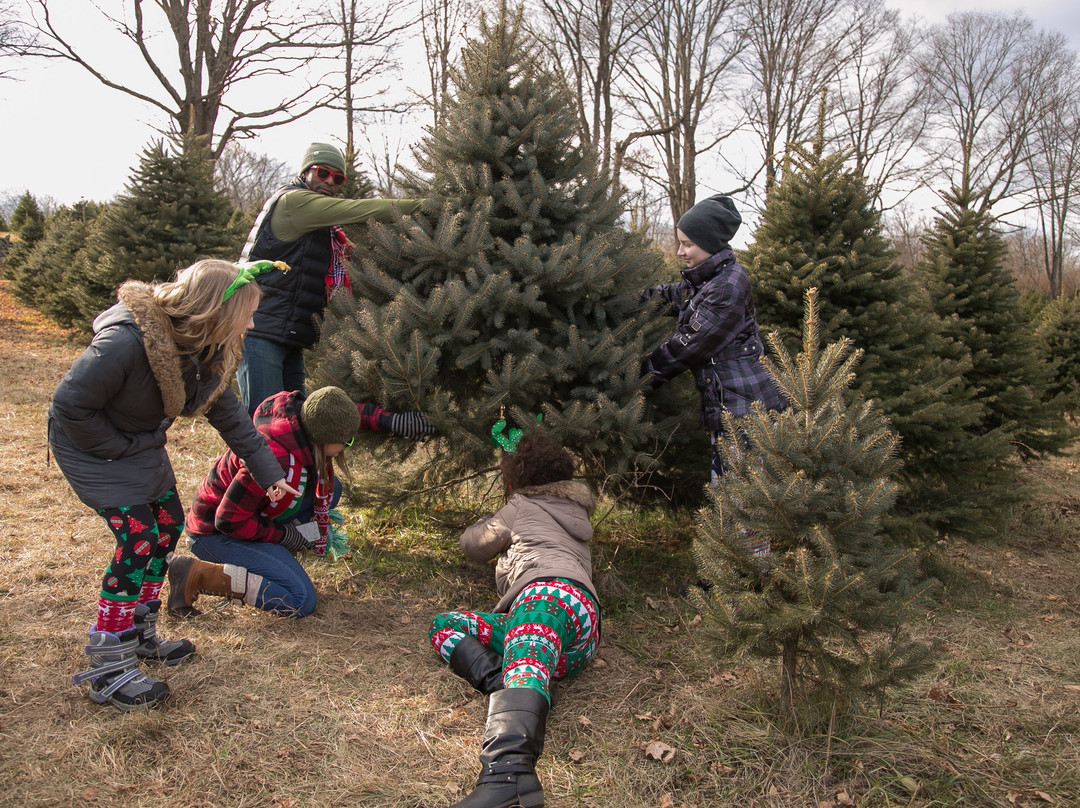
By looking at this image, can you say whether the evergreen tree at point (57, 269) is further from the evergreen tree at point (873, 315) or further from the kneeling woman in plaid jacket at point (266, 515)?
the evergreen tree at point (873, 315)

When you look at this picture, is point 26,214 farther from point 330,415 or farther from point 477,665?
point 477,665

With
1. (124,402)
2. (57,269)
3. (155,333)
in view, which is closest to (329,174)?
(155,333)

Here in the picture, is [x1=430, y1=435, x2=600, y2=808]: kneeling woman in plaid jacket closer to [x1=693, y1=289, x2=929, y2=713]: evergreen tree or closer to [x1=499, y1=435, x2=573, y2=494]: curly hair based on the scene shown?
[x1=499, y1=435, x2=573, y2=494]: curly hair

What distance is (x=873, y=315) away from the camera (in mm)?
4941

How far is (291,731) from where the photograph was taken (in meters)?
2.77

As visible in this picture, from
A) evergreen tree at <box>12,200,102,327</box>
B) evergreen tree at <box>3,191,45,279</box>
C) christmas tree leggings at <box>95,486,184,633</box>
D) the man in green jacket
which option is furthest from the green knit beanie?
evergreen tree at <box>3,191,45,279</box>

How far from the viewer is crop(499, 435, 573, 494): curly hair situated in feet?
11.5

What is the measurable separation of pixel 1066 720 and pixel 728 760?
5.45ft

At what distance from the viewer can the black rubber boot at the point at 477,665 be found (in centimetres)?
303

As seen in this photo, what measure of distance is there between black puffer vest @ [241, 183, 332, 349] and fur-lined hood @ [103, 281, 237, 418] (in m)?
1.48

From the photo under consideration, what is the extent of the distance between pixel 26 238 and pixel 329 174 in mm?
23907

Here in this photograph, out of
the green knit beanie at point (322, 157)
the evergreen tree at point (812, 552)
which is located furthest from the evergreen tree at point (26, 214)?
the evergreen tree at point (812, 552)

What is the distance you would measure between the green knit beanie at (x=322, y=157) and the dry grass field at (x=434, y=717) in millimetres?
2478

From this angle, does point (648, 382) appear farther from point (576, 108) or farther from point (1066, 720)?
point (1066, 720)
